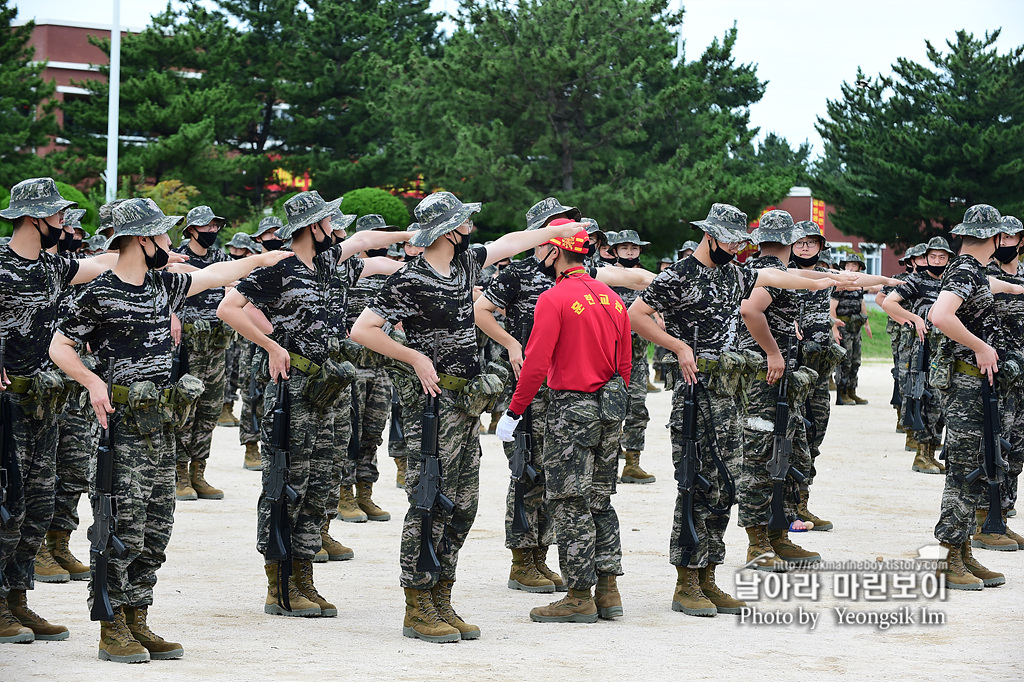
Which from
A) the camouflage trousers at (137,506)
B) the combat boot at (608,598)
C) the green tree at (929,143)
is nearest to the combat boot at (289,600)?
the camouflage trousers at (137,506)

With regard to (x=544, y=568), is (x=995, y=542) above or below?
above

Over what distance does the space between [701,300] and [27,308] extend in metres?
4.04

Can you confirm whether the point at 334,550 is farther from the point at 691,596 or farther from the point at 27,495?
the point at 691,596

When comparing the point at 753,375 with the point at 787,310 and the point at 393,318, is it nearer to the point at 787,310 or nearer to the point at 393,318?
the point at 787,310

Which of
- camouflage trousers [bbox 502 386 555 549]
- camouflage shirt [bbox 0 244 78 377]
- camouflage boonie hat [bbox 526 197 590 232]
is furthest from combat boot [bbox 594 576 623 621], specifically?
camouflage shirt [bbox 0 244 78 377]

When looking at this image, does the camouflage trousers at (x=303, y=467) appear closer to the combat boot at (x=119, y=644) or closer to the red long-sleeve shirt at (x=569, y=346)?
the combat boot at (x=119, y=644)

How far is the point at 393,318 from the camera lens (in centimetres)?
690

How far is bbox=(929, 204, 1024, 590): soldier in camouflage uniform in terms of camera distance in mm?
8203

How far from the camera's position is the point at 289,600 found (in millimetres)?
7344

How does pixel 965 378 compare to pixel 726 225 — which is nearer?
pixel 726 225

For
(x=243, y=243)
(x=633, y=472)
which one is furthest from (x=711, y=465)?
(x=243, y=243)

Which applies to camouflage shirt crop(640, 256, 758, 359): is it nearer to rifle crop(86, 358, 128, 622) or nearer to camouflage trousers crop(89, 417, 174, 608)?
camouflage trousers crop(89, 417, 174, 608)

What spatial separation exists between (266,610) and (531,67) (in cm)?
2770

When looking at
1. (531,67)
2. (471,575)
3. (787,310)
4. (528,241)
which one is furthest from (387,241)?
(531,67)
